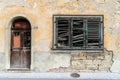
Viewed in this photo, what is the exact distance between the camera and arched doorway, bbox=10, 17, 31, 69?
10633 mm

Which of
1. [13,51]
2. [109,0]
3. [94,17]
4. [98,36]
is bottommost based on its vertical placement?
[13,51]

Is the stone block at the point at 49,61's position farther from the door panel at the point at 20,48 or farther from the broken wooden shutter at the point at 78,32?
the broken wooden shutter at the point at 78,32

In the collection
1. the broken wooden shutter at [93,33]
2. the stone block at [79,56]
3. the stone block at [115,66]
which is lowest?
the stone block at [115,66]

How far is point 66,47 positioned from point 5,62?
8.60ft

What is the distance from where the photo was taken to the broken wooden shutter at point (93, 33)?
1023 centimetres

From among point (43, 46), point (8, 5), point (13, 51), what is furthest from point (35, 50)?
point (8, 5)

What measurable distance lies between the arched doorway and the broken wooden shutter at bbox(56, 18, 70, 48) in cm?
131

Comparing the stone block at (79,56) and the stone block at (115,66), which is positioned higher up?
the stone block at (79,56)

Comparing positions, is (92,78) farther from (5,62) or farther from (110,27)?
(5,62)

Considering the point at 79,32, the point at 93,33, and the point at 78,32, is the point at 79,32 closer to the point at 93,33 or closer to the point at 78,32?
the point at 78,32

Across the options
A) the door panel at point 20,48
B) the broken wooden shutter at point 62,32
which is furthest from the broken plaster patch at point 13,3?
the broken wooden shutter at point 62,32

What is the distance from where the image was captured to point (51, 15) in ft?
33.7

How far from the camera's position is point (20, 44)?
10.7 metres

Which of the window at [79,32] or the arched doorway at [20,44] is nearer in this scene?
the window at [79,32]
